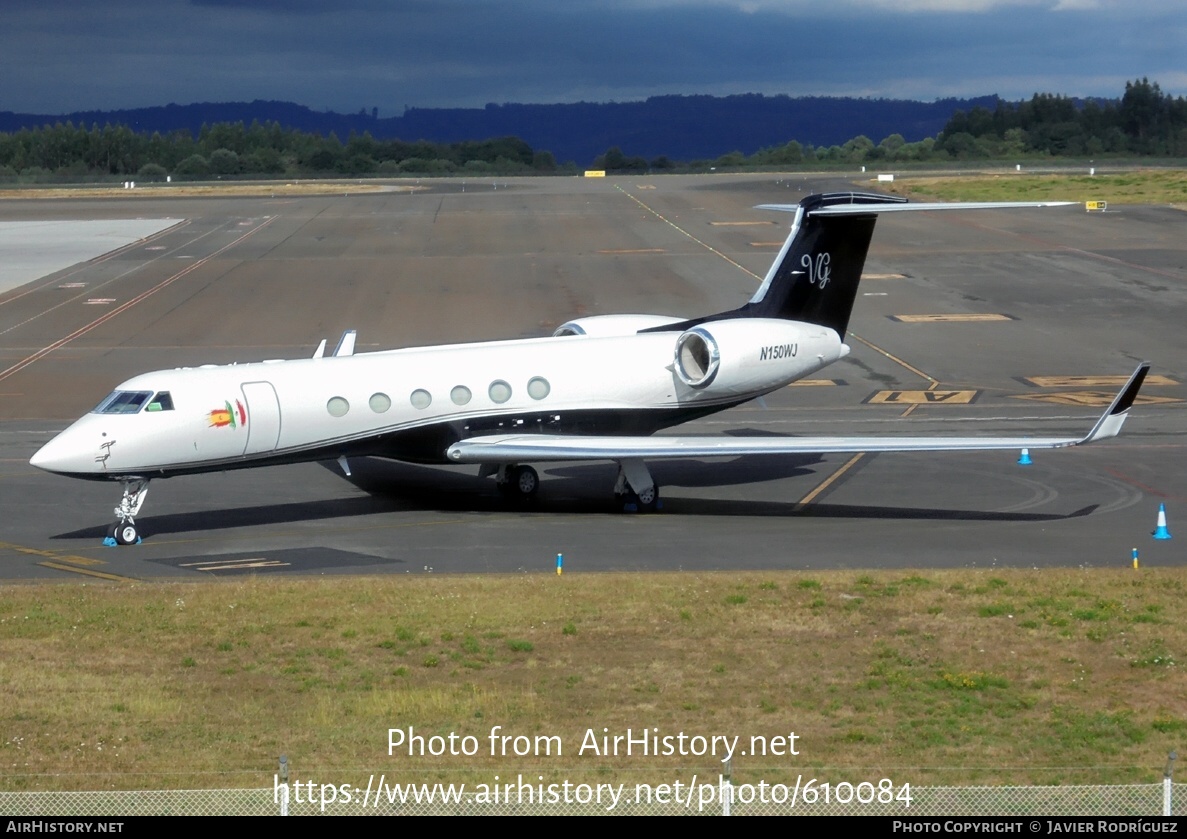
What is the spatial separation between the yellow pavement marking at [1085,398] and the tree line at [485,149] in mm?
109367

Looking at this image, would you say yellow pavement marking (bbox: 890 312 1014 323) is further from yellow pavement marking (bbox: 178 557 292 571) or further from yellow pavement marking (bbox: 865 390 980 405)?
yellow pavement marking (bbox: 178 557 292 571)

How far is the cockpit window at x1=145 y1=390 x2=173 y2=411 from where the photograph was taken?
75.1 feet

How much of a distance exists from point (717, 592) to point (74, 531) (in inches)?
449

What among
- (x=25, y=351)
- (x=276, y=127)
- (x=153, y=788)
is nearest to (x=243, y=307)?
(x=25, y=351)

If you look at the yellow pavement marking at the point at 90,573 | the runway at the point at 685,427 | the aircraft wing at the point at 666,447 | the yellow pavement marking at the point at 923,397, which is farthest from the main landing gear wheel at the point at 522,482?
the yellow pavement marking at the point at 923,397

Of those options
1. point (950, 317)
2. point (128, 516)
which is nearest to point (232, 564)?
point (128, 516)

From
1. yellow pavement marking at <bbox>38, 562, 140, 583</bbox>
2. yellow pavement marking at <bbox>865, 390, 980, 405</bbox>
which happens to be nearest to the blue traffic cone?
yellow pavement marking at <bbox>865, 390, 980, 405</bbox>

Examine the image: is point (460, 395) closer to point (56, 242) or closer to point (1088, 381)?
point (1088, 381)

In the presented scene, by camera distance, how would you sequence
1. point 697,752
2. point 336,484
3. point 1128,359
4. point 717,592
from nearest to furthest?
point 697,752 < point 717,592 < point 336,484 < point 1128,359

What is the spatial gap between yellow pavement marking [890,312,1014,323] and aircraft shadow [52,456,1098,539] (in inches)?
730

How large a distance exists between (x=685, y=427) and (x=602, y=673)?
1757 cm

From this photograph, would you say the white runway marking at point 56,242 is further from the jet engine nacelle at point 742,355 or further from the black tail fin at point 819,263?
the jet engine nacelle at point 742,355

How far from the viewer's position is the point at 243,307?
50938 mm

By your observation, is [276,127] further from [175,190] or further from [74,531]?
[74,531]
